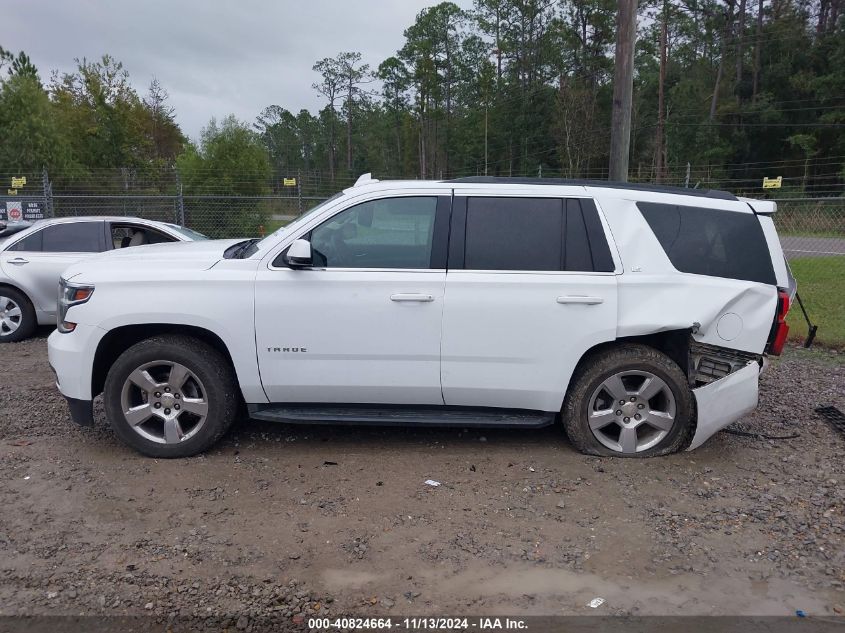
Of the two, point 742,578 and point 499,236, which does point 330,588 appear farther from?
point 499,236

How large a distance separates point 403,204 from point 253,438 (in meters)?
2.04

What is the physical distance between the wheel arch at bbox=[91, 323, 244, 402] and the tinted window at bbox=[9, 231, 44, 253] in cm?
464

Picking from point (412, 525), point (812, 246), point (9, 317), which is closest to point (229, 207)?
point (9, 317)

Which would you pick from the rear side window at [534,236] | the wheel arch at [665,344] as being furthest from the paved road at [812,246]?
the rear side window at [534,236]

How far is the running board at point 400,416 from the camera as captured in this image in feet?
14.6

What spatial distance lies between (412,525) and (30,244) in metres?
7.07

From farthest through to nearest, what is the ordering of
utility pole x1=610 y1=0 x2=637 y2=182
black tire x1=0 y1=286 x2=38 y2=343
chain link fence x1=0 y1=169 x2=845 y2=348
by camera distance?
chain link fence x1=0 y1=169 x2=845 y2=348, black tire x1=0 y1=286 x2=38 y2=343, utility pole x1=610 y1=0 x2=637 y2=182

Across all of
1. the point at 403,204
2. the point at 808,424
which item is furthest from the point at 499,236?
the point at 808,424

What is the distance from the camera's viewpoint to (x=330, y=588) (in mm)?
3135

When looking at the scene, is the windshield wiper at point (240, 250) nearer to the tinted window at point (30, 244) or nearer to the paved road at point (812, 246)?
the tinted window at point (30, 244)

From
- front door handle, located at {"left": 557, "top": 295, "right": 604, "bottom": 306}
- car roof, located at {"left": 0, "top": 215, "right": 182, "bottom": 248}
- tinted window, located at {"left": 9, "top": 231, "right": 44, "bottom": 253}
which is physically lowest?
front door handle, located at {"left": 557, "top": 295, "right": 604, "bottom": 306}

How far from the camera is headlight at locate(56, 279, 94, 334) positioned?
4477 mm

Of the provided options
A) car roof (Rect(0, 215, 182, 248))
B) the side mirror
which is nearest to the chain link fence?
car roof (Rect(0, 215, 182, 248))

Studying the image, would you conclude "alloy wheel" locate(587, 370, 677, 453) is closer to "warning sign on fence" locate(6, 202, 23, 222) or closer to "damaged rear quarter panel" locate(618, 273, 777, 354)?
"damaged rear quarter panel" locate(618, 273, 777, 354)
